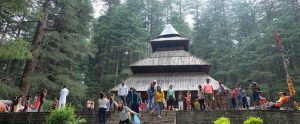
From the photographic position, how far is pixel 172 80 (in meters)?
21.3

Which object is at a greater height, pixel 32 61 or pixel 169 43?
pixel 169 43

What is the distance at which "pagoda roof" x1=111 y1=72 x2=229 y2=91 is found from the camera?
20.1 meters

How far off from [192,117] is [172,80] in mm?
9438

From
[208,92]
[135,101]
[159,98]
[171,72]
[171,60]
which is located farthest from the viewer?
[171,60]

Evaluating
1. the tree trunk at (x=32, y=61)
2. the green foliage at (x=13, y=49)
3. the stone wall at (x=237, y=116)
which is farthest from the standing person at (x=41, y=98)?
the stone wall at (x=237, y=116)

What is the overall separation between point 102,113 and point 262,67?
2676cm

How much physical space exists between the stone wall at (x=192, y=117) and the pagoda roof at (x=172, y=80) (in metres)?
7.92

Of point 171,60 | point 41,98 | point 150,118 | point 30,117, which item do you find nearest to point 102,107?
point 150,118

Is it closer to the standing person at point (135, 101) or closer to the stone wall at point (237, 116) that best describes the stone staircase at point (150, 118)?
the stone wall at point (237, 116)

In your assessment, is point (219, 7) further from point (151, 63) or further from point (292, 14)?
point (151, 63)

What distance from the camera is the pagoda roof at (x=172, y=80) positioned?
66.0 feet

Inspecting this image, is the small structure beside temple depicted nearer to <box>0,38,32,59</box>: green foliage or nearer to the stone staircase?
the stone staircase

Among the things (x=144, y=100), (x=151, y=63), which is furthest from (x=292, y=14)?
(x=144, y=100)

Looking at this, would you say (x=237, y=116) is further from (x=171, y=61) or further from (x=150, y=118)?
(x=171, y=61)
